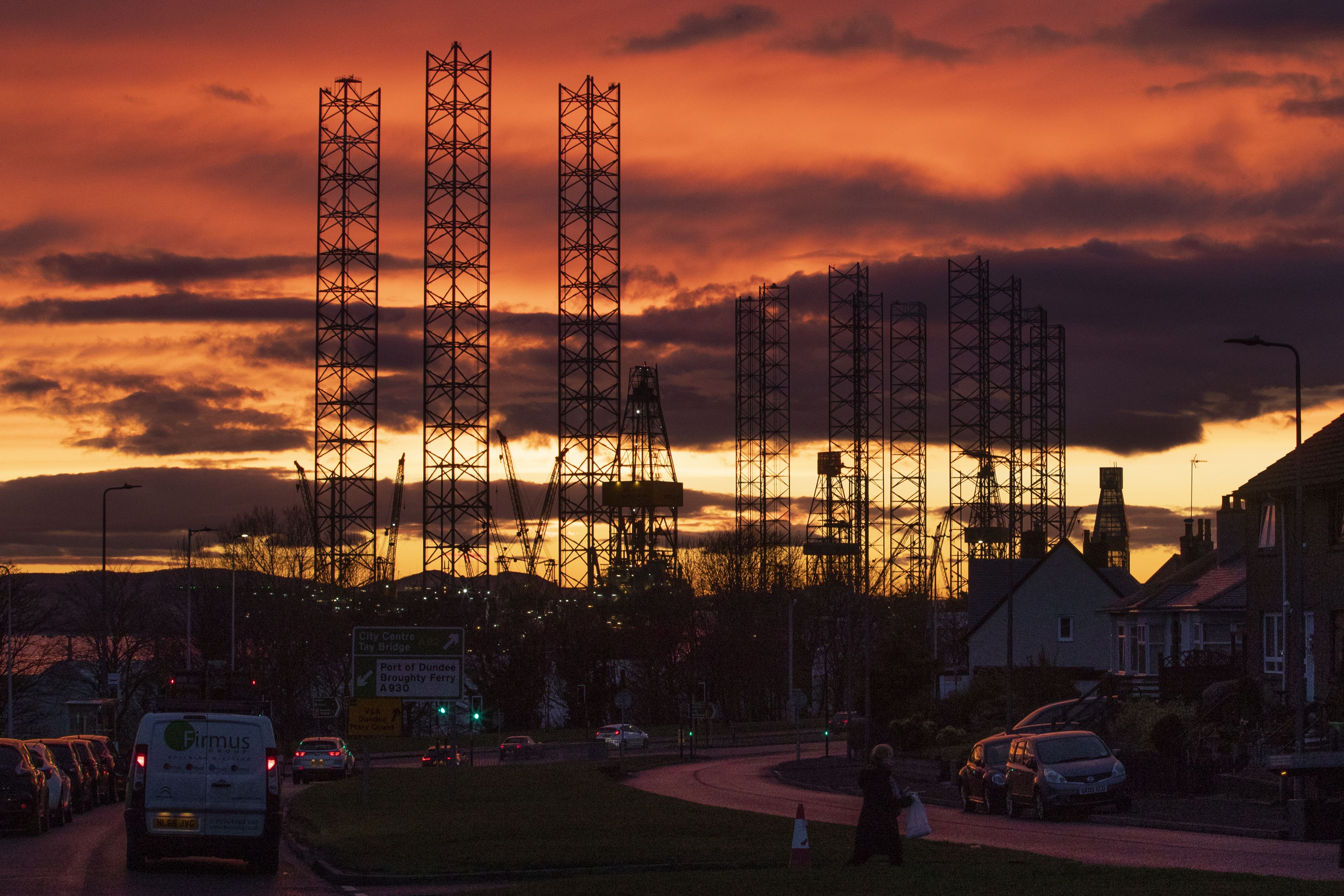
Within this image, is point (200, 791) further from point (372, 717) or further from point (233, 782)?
point (372, 717)

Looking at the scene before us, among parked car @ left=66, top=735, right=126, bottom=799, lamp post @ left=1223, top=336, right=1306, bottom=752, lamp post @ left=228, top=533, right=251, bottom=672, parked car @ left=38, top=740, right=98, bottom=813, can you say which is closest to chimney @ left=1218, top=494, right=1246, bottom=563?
lamp post @ left=1223, top=336, right=1306, bottom=752

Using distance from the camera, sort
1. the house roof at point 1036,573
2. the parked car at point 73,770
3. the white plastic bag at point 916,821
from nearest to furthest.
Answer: the white plastic bag at point 916,821
the parked car at point 73,770
the house roof at point 1036,573

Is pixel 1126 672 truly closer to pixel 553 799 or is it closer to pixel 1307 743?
pixel 1307 743

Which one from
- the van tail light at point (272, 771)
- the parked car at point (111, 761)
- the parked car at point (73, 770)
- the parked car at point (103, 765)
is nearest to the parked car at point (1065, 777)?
the van tail light at point (272, 771)

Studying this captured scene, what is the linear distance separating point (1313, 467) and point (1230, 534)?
19006 millimetres

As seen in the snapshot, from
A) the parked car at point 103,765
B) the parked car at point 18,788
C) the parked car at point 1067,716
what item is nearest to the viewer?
the parked car at point 18,788

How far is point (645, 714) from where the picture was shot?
107 m

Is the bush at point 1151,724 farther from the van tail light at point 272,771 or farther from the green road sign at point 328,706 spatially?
the van tail light at point 272,771

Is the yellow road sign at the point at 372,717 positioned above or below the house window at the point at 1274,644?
below

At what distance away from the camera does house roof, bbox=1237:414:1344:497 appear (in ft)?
131

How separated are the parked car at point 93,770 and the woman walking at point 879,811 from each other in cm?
2264

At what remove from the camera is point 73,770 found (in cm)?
3388

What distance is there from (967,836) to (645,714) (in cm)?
8114

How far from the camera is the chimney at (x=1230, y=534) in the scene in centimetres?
5878
